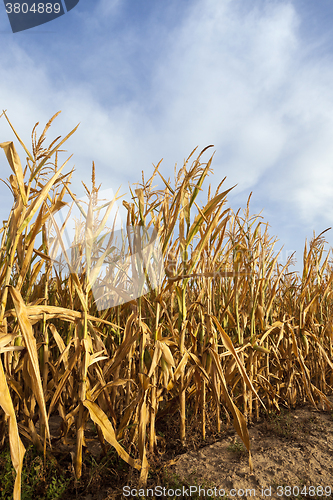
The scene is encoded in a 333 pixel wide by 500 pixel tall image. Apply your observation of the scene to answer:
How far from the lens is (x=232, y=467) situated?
1.66m

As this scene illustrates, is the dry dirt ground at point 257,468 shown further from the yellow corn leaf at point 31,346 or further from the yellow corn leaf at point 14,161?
the yellow corn leaf at point 14,161

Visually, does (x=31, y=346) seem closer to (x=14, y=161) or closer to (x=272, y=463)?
(x=14, y=161)

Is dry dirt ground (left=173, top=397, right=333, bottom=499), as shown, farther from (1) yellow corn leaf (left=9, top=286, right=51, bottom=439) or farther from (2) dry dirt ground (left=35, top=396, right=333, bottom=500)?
(1) yellow corn leaf (left=9, top=286, right=51, bottom=439)

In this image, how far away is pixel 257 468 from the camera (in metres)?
1.69

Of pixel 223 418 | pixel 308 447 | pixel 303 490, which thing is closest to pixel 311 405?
pixel 308 447

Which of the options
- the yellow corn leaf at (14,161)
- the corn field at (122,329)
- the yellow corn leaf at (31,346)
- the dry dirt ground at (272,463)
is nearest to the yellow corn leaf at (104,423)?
the corn field at (122,329)

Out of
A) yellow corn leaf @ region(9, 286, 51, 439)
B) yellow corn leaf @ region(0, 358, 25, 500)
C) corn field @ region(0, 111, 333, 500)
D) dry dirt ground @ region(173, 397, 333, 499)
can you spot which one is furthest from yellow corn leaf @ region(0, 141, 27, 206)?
dry dirt ground @ region(173, 397, 333, 499)

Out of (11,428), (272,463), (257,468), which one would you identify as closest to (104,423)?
(11,428)

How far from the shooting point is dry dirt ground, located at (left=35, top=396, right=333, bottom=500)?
150cm

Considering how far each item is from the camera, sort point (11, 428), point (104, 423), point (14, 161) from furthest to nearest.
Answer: point (104, 423) → point (14, 161) → point (11, 428)

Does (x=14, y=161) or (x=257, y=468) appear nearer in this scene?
(x=14, y=161)

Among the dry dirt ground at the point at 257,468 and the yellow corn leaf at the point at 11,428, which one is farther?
the dry dirt ground at the point at 257,468

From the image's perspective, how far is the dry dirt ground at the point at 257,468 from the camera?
1497 mm

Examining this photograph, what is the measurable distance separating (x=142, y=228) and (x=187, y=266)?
1.03 feet
